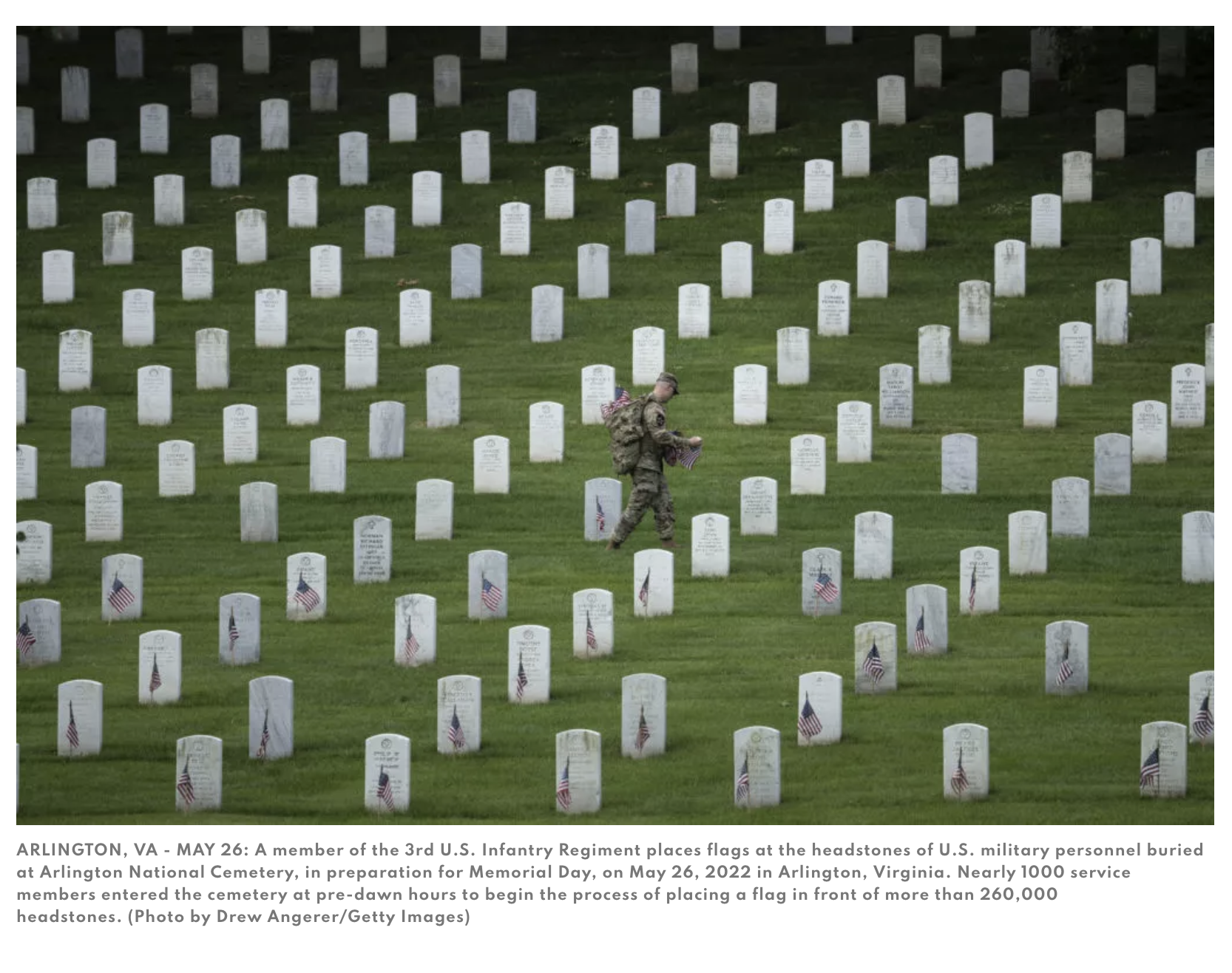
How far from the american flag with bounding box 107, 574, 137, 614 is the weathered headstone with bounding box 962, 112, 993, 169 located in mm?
14821

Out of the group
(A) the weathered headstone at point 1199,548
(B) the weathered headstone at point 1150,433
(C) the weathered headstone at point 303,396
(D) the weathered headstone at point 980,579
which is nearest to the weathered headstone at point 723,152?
(C) the weathered headstone at point 303,396

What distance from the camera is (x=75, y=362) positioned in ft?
76.5

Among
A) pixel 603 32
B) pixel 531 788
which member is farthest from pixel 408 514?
pixel 603 32

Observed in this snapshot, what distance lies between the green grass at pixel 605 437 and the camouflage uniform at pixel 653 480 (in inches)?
11.8

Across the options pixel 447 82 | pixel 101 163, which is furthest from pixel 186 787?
pixel 447 82

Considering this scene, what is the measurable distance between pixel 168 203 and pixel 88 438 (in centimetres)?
759

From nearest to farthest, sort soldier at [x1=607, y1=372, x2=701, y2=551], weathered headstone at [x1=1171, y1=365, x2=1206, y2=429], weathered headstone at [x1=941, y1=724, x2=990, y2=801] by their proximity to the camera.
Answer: weathered headstone at [x1=941, y1=724, x2=990, y2=801], soldier at [x1=607, y1=372, x2=701, y2=551], weathered headstone at [x1=1171, y1=365, x2=1206, y2=429]

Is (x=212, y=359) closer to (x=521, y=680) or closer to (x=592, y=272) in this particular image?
(x=592, y=272)

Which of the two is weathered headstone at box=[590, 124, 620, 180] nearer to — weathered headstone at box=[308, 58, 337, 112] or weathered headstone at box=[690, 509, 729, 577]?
weathered headstone at box=[308, 58, 337, 112]

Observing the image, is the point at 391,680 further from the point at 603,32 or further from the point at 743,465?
the point at 603,32

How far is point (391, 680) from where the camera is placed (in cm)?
1546

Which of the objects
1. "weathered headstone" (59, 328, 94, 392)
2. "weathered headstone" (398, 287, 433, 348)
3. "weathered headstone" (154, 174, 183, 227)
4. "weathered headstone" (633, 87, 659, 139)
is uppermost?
"weathered headstone" (633, 87, 659, 139)

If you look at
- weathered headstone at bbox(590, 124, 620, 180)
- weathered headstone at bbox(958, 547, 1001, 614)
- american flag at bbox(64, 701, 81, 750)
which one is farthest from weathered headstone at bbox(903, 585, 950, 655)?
weathered headstone at bbox(590, 124, 620, 180)

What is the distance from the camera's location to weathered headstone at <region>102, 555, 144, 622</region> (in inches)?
667
